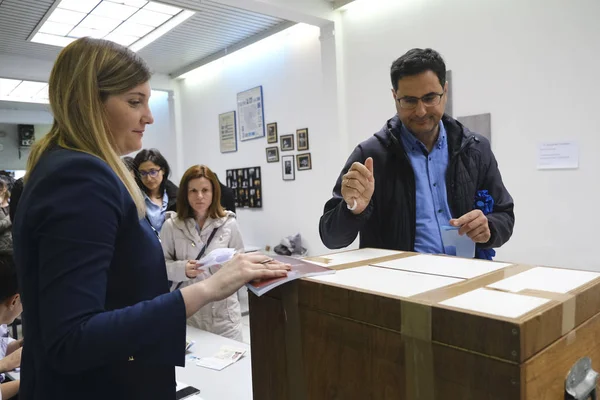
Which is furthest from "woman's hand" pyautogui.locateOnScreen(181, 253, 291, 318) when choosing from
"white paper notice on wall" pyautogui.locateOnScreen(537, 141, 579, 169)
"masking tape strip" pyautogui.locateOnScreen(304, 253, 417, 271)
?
"white paper notice on wall" pyautogui.locateOnScreen(537, 141, 579, 169)

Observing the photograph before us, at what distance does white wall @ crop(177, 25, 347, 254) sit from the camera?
4934mm

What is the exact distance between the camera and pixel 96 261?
28.3 inches

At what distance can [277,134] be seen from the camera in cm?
553

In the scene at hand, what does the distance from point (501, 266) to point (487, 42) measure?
300 cm

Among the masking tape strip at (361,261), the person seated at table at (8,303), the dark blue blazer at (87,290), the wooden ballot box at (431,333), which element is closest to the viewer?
the wooden ballot box at (431,333)

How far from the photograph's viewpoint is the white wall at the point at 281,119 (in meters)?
4.93

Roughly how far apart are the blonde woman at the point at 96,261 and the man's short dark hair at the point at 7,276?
80 cm

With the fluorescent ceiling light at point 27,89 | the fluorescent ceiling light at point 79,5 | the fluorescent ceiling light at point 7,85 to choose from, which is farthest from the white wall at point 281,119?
the fluorescent ceiling light at point 7,85

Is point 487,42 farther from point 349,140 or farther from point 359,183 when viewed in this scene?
point 359,183

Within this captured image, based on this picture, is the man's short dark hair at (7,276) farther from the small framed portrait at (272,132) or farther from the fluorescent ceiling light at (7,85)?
the fluorescent ceiling light at (7,85)

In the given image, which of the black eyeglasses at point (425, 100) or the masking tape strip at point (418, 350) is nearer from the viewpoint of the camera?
the masking tape strip at point (418, 350)

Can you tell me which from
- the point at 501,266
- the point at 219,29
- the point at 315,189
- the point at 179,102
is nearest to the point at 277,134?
the point at 315,189

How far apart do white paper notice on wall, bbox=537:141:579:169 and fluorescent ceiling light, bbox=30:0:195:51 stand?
367 cm

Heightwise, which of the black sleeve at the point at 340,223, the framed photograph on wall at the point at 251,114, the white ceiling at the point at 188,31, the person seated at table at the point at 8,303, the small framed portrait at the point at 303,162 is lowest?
the person seated at table at the point at 8,303
